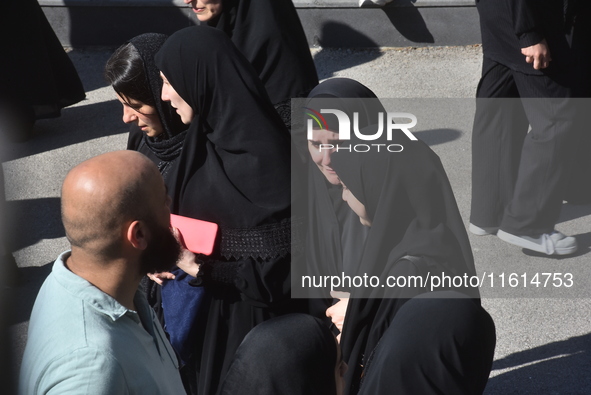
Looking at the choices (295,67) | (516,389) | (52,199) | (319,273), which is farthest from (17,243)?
(516,389)

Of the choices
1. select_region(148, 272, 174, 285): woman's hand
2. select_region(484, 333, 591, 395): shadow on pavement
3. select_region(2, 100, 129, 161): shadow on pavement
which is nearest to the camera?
select_region(148, 272, 174, 285): woman's hand

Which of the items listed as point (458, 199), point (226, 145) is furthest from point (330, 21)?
point (226, 145)

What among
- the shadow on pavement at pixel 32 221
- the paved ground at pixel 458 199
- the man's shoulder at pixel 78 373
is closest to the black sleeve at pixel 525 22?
the paved ground at pixel 458 199

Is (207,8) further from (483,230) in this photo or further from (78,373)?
(78,373)

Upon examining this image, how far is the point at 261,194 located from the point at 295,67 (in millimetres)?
1447

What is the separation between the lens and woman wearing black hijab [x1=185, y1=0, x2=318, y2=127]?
3846 millimetres

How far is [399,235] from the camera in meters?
2.39

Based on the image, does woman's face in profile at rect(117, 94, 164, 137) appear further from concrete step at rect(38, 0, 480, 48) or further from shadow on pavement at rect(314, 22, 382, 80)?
concrete step at rect(38, 0, 480, 48)

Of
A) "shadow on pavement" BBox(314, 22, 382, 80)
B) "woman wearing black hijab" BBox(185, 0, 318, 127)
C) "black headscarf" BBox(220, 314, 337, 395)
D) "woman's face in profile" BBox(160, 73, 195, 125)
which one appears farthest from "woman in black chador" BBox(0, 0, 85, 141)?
"black headscarf" BBox(220, 314, 337, 395)

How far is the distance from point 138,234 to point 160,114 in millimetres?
1120

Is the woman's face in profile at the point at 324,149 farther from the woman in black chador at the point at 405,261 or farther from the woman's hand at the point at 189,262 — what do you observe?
the woman's hand at the point at 189,262

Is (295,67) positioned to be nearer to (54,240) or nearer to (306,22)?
(54,240)

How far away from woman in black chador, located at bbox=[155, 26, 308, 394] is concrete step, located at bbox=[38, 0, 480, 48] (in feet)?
14.3

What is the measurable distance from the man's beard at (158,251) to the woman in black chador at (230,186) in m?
0.61
